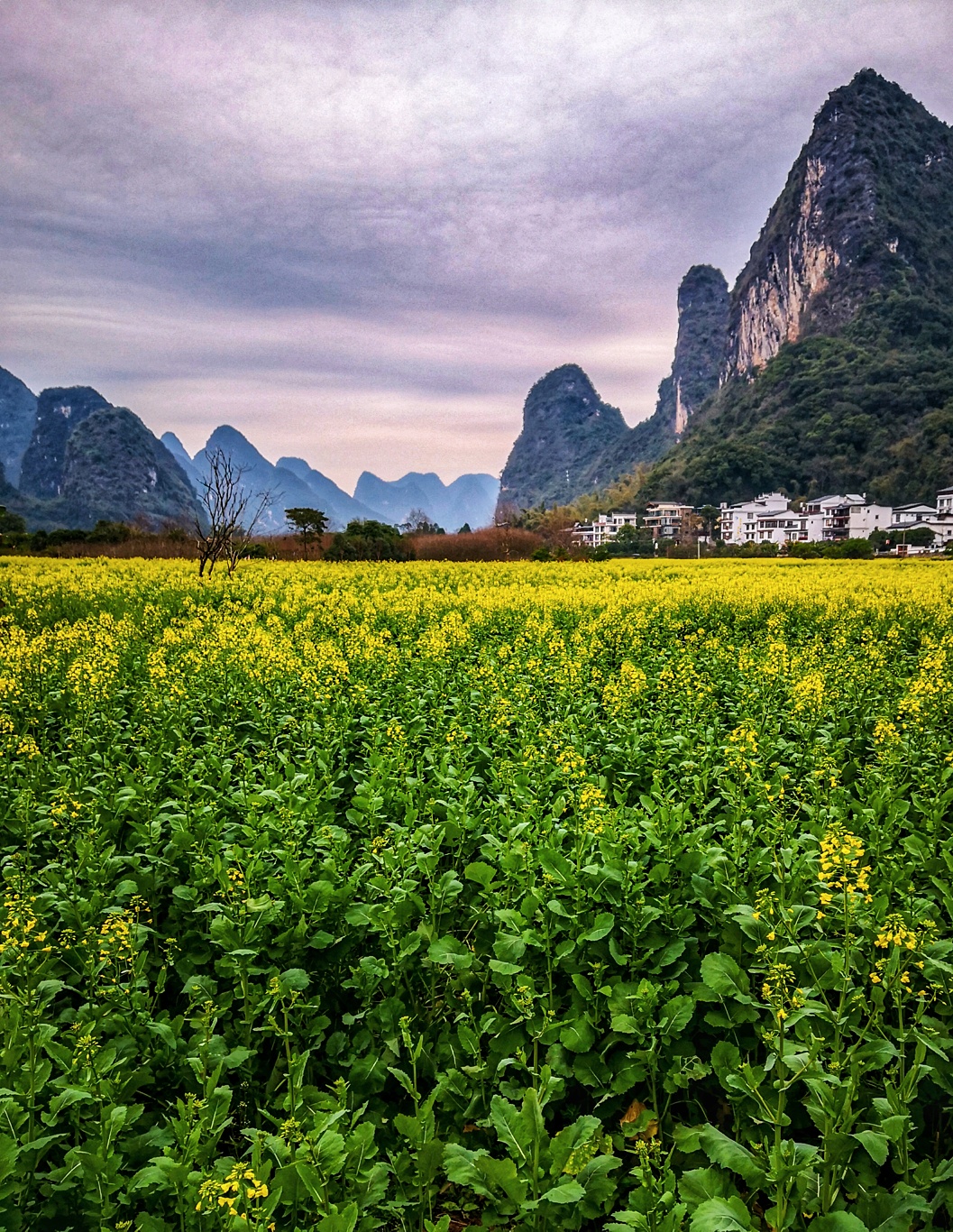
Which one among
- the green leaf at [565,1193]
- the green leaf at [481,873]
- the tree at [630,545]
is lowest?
the green leaf at [565,1193]

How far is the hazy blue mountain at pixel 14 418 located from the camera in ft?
592

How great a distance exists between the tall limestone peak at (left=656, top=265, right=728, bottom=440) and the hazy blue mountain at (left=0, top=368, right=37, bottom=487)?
533ft

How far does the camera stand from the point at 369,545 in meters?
35.6

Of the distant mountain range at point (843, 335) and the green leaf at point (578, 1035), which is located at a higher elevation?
the distant mountain range at point (843, 335)

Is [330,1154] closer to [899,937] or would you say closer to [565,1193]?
[565,1193]

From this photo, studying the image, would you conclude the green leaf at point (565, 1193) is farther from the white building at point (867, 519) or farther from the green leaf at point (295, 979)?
the white building at point (867, 519)

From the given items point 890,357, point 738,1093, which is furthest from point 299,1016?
point 890,357

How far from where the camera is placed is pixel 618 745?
495 centimetres

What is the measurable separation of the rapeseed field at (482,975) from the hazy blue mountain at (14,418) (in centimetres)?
20935

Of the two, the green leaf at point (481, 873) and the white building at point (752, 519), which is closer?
the green leaf at point (481, 873)

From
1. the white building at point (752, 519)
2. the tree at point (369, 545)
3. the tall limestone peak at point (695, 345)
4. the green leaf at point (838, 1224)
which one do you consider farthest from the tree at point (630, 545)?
the tall limestone peak at point (695, 345)

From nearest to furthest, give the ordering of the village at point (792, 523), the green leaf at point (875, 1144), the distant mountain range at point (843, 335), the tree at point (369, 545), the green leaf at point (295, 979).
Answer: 1. the green leaf at point (875, 1144)
2. the green leaf at point (295, 979)
3. the tree at point (369, 545)
4. the village at point (792, 523)
5. the distant mountain range at point (843, 335)

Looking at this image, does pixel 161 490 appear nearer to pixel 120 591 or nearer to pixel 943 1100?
pixel 120 591

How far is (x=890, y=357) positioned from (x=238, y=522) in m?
99.4
